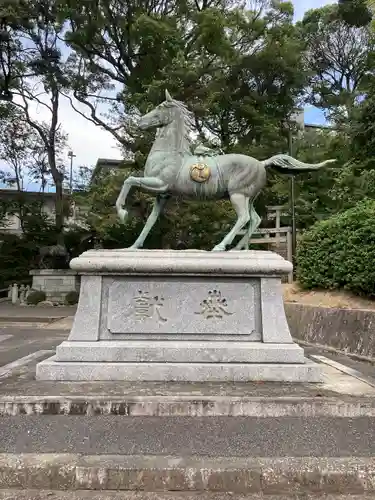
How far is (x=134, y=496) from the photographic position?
2.72 meters

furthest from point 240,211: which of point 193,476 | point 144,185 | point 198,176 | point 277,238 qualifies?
point 277,238

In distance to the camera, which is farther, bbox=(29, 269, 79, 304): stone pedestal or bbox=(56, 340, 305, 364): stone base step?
bbox=(29, 269, 79, 304): stone pedestal

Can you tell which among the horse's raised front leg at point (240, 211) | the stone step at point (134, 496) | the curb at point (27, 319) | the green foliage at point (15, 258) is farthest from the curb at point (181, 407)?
the green foliage at point (15, 258)

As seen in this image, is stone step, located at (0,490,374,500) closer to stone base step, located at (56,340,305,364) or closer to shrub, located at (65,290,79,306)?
stone base step, located at (56,340,305,364)

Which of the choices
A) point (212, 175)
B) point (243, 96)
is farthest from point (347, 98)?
point (212, 175)

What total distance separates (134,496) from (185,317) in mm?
2295

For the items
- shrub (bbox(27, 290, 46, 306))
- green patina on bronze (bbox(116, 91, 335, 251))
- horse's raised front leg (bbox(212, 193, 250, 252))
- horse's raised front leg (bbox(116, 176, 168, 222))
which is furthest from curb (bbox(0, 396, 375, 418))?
shrub (bbox(27, 290, 46, 306))

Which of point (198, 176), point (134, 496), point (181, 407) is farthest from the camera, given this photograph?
point (198, 176)

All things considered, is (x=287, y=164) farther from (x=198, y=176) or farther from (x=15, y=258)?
(x=15, y=258)

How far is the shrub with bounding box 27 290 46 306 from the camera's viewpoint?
1966 cm

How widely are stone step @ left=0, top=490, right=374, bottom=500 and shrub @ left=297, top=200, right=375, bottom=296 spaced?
5.71 meters

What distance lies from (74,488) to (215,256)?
278cm

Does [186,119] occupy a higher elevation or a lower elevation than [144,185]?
higher

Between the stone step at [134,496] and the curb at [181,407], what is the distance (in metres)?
0.94
